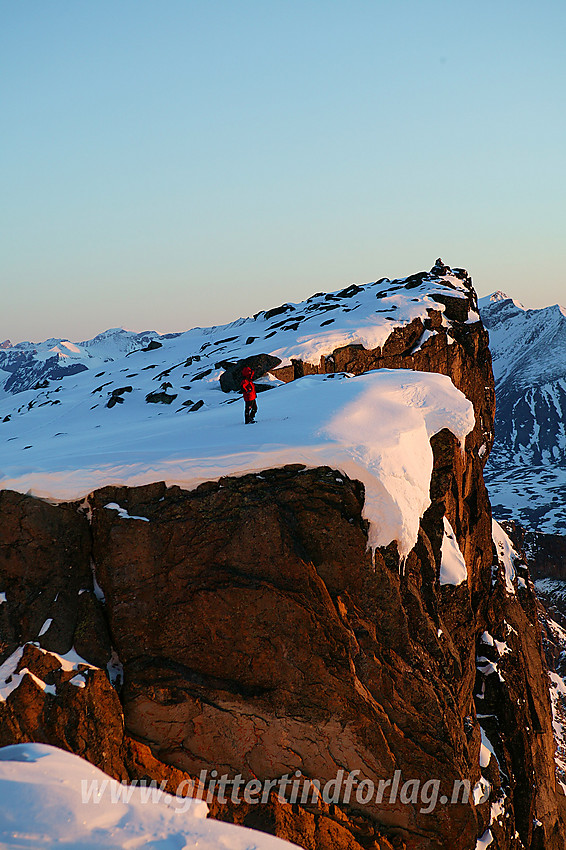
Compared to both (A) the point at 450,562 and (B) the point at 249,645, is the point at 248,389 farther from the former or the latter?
(A) the point at 450,562

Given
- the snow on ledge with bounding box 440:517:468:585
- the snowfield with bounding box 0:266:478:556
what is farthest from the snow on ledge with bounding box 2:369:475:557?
the snow on ledge with bounding box 440:517:468:585

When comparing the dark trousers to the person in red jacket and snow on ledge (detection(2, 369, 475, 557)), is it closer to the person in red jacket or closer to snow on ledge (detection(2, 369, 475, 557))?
the person in red jacket

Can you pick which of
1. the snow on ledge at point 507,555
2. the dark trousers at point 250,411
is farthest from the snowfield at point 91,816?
the snow on ledge at point 507,555

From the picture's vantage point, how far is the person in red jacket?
1326cm

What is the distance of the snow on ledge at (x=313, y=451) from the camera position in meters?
11.1

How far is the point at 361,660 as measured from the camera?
10672mm

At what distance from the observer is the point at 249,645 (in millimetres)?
10438

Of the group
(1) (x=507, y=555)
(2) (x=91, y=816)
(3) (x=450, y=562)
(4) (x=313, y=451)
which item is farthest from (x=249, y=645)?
(1) (x=507, y=555)

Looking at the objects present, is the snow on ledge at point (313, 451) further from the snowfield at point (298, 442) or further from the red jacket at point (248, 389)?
the red jacket at point (248, 389)

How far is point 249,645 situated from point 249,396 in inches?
221

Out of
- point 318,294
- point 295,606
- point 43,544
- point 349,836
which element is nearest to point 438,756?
point 349,836

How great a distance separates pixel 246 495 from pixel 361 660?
12.6 feet

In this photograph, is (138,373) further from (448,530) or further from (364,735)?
(364,735)

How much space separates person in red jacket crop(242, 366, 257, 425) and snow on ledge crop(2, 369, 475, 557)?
315 millimetres
